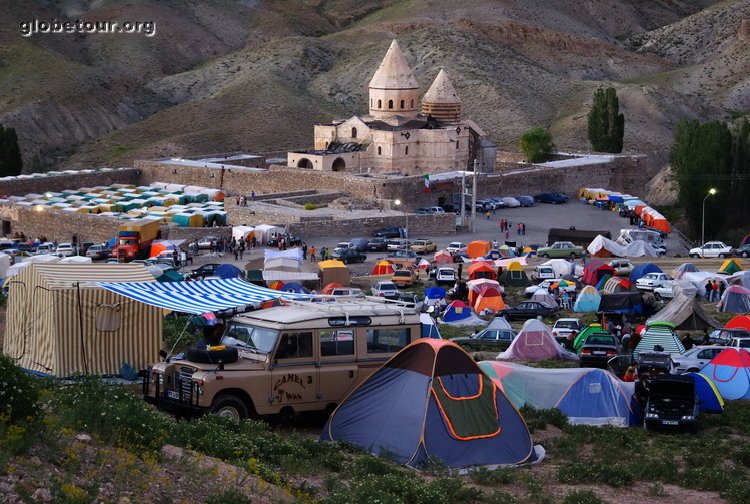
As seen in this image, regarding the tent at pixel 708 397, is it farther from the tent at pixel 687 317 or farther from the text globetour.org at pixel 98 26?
the text globetour.org at pixel 98 26

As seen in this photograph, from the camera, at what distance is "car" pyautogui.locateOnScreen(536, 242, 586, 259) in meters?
47.8

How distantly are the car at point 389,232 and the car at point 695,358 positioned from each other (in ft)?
93.4

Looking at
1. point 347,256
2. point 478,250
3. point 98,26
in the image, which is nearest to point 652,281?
point 478,250

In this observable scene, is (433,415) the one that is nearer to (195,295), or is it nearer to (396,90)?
(195,295)

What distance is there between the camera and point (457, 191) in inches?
2501

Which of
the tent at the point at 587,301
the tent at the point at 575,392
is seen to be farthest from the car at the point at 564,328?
the tent at the point at 575,392

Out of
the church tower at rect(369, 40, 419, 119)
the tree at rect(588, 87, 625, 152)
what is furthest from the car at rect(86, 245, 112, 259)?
the tree at rect(588, 87, 625, 152)

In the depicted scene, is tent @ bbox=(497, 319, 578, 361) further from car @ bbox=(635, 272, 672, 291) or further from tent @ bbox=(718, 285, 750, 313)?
car @ bbox=(635, 272, 672, 291)

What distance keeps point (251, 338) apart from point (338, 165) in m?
49.4

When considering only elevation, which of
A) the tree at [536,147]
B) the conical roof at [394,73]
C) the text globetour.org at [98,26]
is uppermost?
the text globetour.org at [98,26]

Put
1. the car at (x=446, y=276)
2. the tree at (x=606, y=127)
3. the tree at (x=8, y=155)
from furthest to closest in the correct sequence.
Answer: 1. the tree at (x=606, y=127)
2. the tree at (x=8, y=155)
3. the car at (x=446, y=276)

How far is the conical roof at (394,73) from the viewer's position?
226 ft

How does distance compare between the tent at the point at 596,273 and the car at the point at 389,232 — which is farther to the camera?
the car at the point at 389,232

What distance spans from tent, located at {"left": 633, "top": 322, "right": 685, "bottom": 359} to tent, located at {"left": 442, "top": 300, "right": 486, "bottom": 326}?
6.22 m
